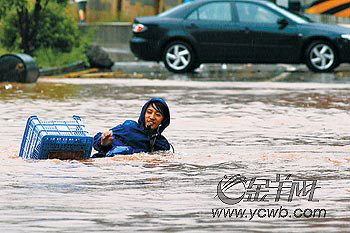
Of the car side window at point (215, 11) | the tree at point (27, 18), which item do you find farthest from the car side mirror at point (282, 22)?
the tree at point (27, 18)

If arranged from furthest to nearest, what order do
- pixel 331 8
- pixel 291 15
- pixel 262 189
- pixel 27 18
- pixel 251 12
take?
pixel 331 8, pixel 27 18, pixel 251 12, pixel 291 15, pixel 262 189

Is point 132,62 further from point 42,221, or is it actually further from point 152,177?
point 42,221

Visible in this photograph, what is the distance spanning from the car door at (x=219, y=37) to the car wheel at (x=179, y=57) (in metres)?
0.21

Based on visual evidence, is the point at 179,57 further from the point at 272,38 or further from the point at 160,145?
the point at 160,145

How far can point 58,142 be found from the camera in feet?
33.2

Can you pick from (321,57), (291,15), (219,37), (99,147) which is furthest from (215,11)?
(99,147)

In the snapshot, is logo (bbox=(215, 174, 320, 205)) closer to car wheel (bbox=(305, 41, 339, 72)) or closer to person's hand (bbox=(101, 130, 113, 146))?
person's hand (bbox=(101, 130, 113, 146))

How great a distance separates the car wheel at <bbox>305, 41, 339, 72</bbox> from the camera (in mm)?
24453

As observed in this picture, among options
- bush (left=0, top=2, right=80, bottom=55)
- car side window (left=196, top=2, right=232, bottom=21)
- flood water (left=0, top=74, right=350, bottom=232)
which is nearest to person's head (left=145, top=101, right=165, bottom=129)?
flood water (left=0, top=74, right=350, bottom=232)

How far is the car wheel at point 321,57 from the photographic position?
24453 millimetres

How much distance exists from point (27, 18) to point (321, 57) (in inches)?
243

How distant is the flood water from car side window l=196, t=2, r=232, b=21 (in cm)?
678

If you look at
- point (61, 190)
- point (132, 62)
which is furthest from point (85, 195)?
point (132, 62)

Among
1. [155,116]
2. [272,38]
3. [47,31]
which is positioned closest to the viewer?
[155,116]
